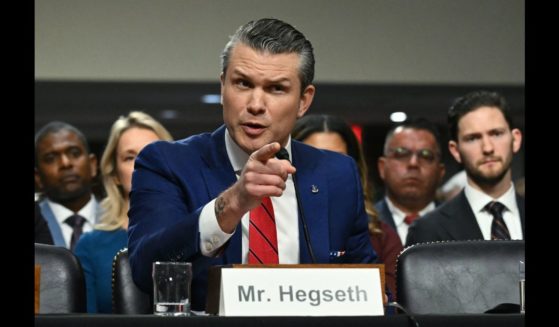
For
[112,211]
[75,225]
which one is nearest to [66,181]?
[75,225]

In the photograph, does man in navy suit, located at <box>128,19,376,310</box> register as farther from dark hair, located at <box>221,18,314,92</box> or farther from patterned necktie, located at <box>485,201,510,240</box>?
patterned necktie, located at <box>485,201,510,240</box>

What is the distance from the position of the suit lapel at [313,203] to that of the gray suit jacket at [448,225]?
1100 millimetres

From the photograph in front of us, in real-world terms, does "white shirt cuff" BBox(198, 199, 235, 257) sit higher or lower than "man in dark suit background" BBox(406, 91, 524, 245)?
lower

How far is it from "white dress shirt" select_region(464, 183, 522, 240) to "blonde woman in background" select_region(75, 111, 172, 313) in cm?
115

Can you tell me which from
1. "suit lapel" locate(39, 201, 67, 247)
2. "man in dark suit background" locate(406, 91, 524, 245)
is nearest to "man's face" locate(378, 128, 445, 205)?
"man in dark suit background" locate(406, 91, 524, 245)

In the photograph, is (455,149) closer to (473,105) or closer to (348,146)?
(473,105)

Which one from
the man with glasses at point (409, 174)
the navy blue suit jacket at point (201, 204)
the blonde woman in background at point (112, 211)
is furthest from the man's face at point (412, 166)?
the navy blue suit jacket at point (201, 204)

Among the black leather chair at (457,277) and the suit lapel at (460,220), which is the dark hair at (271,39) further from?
the suit lapel at (460,220)

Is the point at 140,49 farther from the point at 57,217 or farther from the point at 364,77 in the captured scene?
the point at 57,217

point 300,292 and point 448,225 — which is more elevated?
point 448,225

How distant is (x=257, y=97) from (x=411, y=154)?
2.16m

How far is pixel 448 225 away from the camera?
3789mm

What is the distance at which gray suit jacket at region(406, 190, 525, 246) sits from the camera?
372cm

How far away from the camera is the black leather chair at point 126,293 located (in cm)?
265
